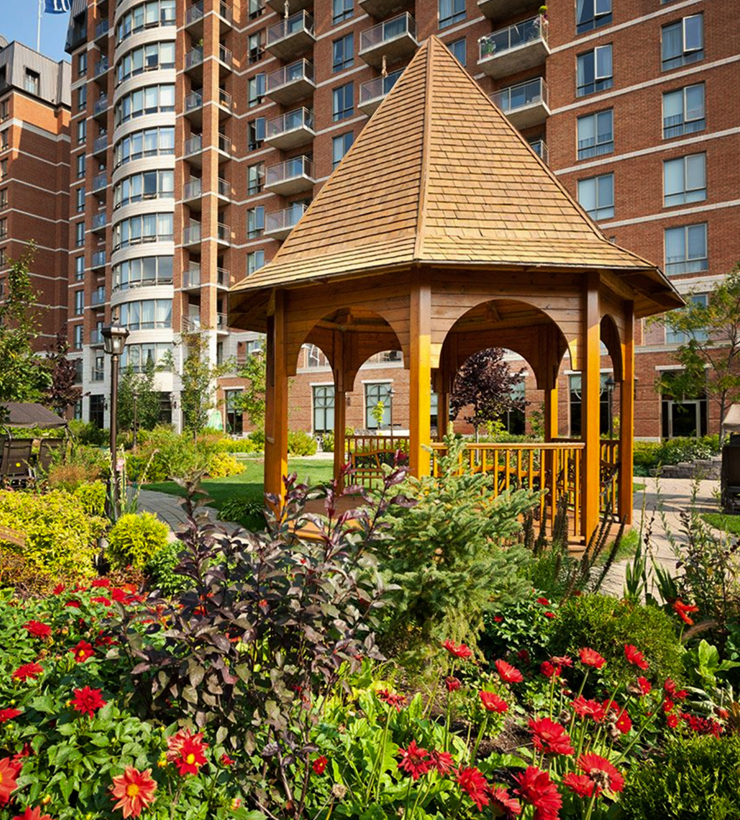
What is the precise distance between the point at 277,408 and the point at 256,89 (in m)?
40.2

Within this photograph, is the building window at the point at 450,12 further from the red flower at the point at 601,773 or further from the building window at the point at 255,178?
the red flower at the point at 601,773

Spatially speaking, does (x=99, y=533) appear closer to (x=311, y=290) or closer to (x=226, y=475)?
(x=311, y=290)

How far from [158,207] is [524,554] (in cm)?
4265

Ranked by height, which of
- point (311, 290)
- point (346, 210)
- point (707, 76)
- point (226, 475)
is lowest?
point (226, 475)

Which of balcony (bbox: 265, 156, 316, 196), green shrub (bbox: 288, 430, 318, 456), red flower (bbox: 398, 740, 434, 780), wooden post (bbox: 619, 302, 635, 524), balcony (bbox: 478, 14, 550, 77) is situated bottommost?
green shrub (bbox: 288, 430, 318, 456)

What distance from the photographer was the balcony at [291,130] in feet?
117

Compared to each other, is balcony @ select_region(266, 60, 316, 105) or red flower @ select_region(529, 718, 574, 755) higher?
balcony @ select_region(266, 60, 316, 105)

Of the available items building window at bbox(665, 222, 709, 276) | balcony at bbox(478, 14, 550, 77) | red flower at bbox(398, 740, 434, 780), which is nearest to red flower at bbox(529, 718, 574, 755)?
red flower at bbox(398, 740, 434, 780)

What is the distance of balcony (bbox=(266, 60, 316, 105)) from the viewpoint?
118 ft

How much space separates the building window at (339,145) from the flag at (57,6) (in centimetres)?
3638

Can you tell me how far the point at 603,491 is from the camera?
358 inches

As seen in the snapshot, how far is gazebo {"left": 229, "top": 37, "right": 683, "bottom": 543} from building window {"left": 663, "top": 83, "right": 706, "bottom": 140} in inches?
855

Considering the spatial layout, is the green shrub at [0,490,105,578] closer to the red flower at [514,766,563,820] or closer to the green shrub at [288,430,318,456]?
the red flower at [514,766,563,820]

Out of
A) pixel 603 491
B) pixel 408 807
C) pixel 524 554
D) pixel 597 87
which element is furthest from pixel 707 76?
pixel 408 807
